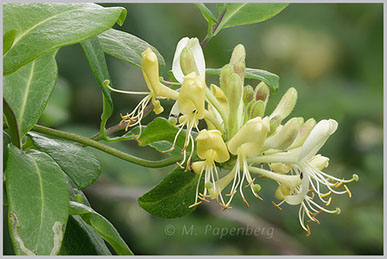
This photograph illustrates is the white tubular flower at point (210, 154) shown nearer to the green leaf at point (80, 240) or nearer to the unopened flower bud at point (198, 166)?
the unopened flower bud at point (198, 166)

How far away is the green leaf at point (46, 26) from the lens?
0.83 meters

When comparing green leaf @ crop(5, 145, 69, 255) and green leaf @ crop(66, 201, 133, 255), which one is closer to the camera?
green leaf @ crop(5, 145, 69, 255)

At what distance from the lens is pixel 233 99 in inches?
36.5

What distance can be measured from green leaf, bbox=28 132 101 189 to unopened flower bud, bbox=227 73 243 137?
0.77 ft

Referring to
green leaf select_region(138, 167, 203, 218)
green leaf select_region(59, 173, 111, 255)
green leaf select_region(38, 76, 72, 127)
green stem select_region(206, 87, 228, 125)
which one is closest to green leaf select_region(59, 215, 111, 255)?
green leaf select_region(59, 173, 111, 255)

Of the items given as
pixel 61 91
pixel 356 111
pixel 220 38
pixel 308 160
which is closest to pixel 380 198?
pixel 356 111

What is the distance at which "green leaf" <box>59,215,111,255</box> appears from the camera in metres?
0.99

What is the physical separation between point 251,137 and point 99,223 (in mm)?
281

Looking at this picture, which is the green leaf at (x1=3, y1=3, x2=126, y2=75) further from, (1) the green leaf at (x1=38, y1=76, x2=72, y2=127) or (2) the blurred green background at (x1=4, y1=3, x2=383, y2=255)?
(2) the blurred green background at (x1=4, y1=3, x2=383, y2=255)

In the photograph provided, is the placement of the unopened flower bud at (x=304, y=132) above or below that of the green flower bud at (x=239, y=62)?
below

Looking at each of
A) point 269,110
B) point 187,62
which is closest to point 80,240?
point 187,62

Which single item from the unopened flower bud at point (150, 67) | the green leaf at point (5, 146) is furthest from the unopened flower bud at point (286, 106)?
the green leaf at point (5, 146)

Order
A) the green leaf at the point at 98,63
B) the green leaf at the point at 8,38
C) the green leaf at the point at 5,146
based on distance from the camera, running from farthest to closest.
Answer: the green leaf at the point at 98,63
the green leaf at the point at 5,146
the green leaf at the point at 8,38

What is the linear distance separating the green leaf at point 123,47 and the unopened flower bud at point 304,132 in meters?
0.31
